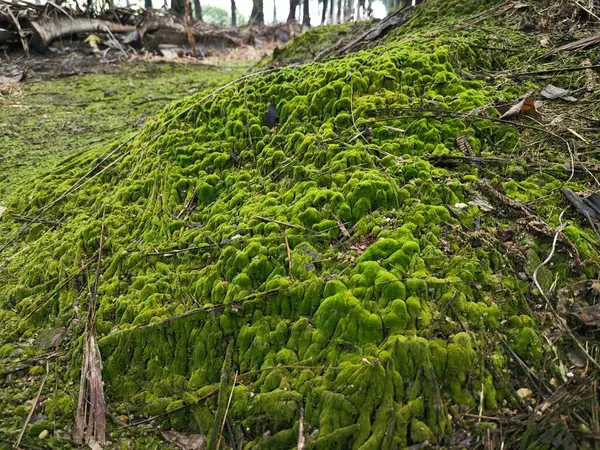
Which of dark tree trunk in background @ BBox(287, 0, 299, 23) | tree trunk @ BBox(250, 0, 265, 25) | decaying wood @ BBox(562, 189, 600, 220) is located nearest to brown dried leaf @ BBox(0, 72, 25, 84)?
decaying wood @ BBox(562, 189, 600, 220)

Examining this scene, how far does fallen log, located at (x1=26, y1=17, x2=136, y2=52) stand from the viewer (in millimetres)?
10445

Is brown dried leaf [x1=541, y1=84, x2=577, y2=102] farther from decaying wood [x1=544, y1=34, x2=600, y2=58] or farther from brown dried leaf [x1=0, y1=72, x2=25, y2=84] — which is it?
brown dried leaf [x1=0, y1=72, x2=25, y2=84]

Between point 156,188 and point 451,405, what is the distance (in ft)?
9.42

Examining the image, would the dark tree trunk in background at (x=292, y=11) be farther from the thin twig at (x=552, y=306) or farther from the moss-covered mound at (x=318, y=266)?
the thin twig at (x=552, y=306)

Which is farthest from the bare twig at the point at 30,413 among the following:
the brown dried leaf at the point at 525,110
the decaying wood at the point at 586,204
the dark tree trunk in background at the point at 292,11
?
the dark tree trunk in background at the point at 292,11

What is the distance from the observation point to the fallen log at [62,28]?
10445mm

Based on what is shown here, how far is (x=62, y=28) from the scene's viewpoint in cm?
1123

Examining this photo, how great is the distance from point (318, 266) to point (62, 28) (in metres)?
11.9

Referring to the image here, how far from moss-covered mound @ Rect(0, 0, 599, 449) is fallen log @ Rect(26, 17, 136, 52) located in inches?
336

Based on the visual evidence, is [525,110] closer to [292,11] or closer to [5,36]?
[5,36]

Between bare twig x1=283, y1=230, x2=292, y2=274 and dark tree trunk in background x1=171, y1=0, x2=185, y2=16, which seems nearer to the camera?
bare twig x1=283, y1=230, x2=292, y2=274

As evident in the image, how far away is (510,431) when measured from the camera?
183 cm

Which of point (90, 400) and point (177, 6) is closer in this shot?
point (90, 400)

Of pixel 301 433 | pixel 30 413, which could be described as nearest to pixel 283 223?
pixel 301 433
